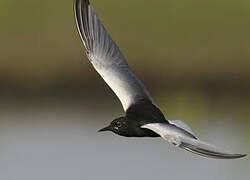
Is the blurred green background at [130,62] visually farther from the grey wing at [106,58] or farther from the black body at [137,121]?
the black body at [137,121]

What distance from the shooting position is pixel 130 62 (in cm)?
1305

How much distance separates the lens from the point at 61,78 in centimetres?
1312

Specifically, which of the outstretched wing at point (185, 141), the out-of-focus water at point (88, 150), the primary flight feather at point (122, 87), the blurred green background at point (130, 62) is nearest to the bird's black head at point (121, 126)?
the primary flight feather at point (122, 87)

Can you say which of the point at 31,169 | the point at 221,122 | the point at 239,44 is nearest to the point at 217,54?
the point at 239,44

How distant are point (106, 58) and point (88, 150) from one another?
92.4 inches

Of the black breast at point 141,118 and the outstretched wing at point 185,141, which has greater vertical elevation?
the black breast at point 141,118

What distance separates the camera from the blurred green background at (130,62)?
12844 mm

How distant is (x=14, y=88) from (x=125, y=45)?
117 centimetres

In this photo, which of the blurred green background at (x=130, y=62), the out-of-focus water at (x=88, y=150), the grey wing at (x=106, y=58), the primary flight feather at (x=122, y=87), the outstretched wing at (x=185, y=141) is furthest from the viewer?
the blurred green background at (x=130, y=62)

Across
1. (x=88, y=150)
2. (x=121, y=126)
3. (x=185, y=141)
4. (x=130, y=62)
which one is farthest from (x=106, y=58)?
(x=130, y=62)

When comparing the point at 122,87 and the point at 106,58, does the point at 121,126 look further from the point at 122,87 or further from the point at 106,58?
the point at 106,58

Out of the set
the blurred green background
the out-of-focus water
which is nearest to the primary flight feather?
the out-of-focus water

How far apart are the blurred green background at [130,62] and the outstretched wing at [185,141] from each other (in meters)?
4.20

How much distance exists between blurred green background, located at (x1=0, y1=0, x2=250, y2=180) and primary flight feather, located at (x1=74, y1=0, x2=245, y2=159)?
324cm
